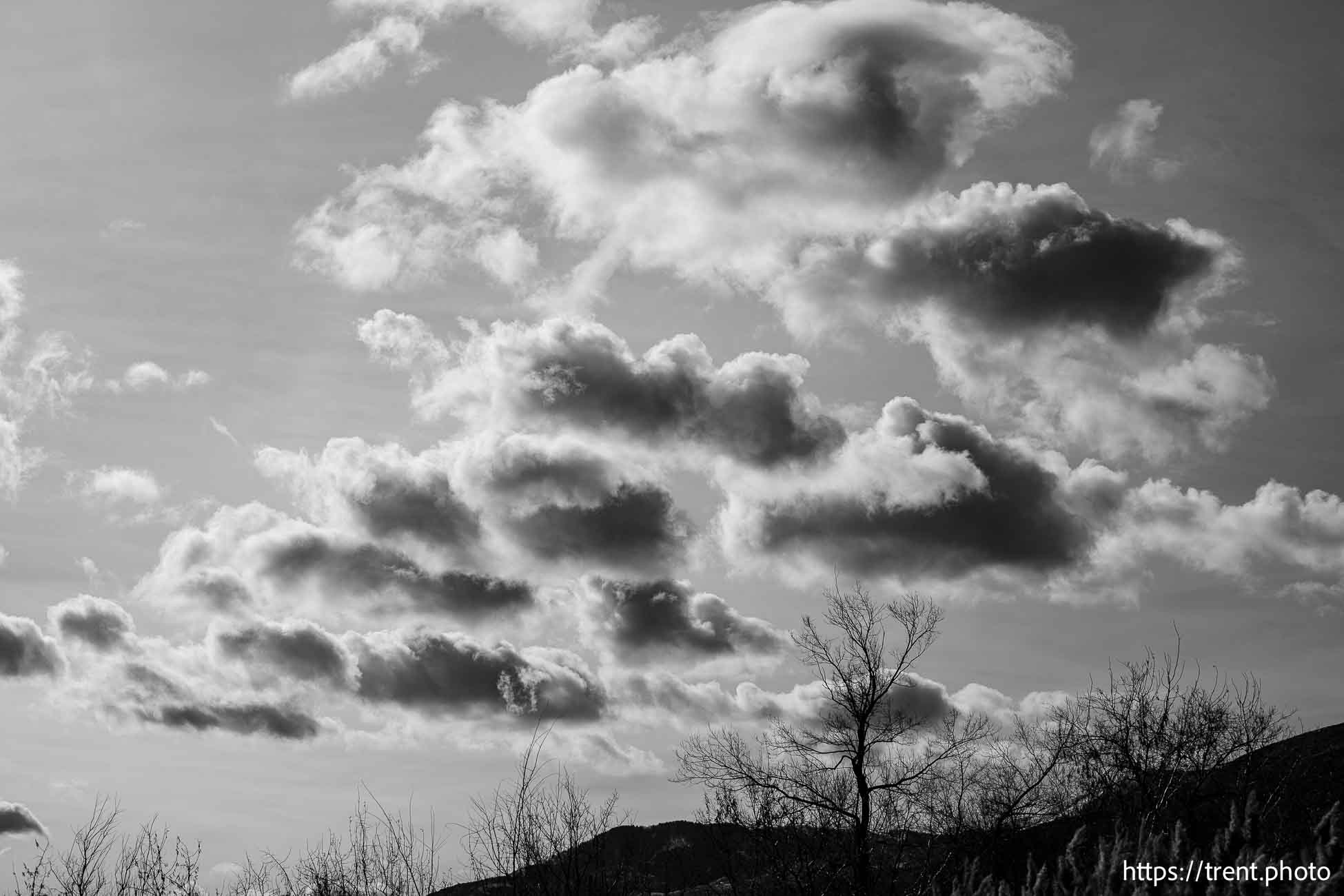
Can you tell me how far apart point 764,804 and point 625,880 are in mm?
7688

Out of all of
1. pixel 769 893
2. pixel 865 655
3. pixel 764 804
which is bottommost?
pixel 769 893

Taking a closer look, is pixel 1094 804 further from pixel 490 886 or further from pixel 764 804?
pixel 490 886

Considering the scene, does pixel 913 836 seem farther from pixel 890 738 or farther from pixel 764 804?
pixel 764 804

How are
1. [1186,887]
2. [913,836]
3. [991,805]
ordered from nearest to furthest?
[1186,887], [913,836], [991,805]

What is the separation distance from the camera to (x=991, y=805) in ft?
114

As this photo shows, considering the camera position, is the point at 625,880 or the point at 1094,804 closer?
the point at 625,880

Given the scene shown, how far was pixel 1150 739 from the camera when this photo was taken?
119 ft

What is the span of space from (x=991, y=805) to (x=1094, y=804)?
726 centimetres

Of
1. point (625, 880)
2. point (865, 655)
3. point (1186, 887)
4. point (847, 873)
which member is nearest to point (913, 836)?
point (847, 873)

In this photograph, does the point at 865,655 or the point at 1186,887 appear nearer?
the point at 1186,887

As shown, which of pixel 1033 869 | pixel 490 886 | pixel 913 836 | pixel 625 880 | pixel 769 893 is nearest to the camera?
pixel 1033 869

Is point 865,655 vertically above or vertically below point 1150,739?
above

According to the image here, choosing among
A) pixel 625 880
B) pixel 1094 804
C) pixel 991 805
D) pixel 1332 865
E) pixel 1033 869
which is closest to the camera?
pixel 1332 865

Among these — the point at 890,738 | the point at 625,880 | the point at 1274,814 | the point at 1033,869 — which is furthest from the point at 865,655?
the point at 1033,869
